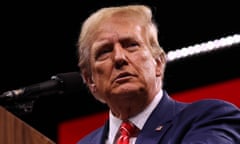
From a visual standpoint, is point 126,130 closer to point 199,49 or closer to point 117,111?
point 117,111

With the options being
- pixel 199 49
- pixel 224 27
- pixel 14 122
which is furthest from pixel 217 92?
pixel 14 122

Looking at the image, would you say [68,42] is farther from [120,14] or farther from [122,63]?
[122,63]

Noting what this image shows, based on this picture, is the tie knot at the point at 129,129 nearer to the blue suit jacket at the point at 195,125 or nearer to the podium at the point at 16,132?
the blue suit jacket at the point at 195,125

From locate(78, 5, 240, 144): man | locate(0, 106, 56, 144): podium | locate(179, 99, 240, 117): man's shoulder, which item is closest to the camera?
locate(0, 106, 56, 144): podium

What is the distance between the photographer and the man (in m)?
1.57

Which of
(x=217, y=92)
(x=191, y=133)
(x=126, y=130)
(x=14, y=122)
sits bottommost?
(x=217, y=92)

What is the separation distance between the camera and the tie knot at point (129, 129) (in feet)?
5.39

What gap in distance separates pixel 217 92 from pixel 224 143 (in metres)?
1.83

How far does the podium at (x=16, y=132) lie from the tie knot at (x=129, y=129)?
0.41 m

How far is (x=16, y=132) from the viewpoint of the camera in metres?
1.31

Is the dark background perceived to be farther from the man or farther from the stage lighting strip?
the man

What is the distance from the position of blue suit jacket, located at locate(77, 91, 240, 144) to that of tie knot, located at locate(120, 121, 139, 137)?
55 mm

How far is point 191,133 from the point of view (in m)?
1.39

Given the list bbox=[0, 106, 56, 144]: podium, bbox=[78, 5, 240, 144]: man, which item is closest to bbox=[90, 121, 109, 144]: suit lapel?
bbox=[78, 5, 240, 144]: man
